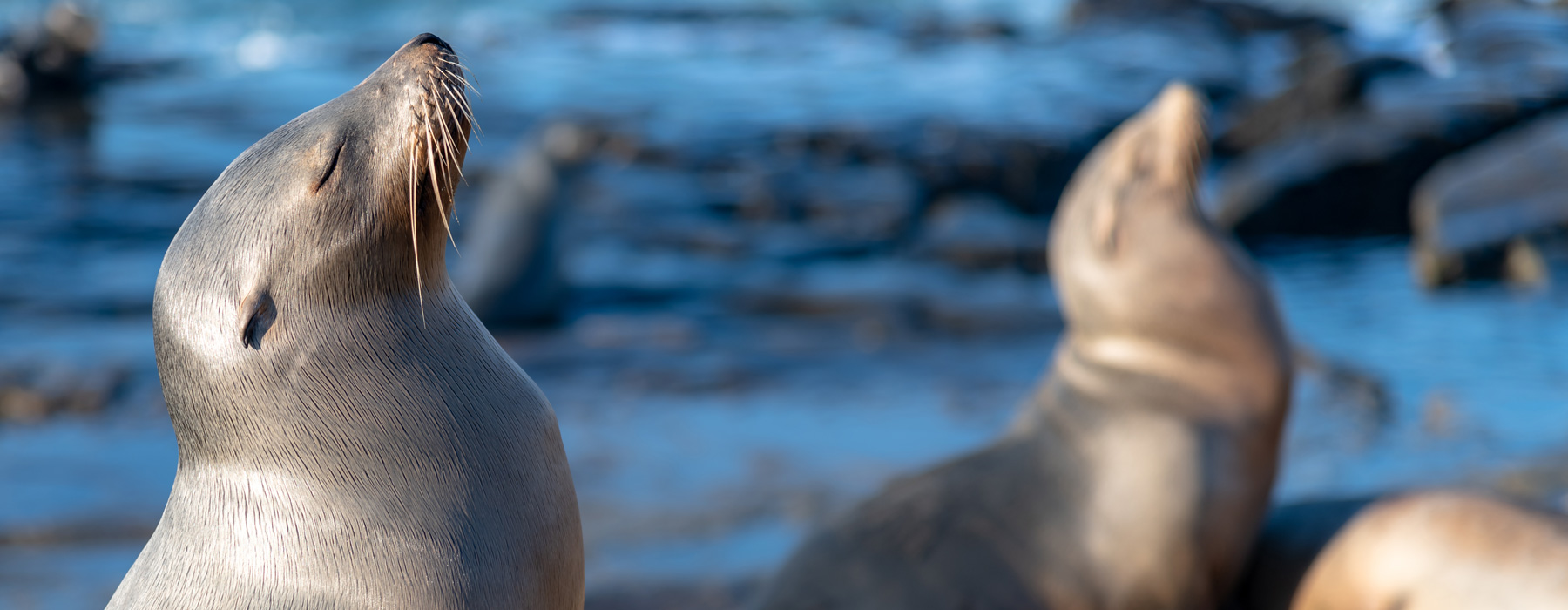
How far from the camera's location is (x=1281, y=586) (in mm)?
3170

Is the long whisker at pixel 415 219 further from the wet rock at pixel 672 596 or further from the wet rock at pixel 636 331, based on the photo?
the wet rock at pixel 636 331

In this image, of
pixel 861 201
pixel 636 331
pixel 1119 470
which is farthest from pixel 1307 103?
pixel 1119 470

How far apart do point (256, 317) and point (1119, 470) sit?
6.88 ft

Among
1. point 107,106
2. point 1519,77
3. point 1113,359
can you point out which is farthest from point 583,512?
point 107,106

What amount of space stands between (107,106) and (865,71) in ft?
41.8

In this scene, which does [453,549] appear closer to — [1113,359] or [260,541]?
[260,541]

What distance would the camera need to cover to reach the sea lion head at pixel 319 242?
186cm

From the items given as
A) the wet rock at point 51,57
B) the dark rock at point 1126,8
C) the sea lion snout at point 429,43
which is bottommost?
the dark rock at point 1126,8

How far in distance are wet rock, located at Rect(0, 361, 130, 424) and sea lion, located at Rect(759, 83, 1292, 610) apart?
19.0ft

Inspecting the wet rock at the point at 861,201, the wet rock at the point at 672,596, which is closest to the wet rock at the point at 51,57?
the wet rock at the point at 861,201

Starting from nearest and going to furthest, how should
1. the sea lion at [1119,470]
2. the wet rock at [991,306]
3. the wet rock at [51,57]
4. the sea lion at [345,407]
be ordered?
1. the sea lion at [345,407]
2. the sea lion at [1119,470]
3. the wet rock at [991,306]
4. the wet rock at [51,57]

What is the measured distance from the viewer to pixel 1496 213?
30.3 feet

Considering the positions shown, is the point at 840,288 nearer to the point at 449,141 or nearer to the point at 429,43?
the point at 429,43

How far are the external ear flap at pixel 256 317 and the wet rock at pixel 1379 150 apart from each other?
11.2 metres
